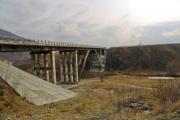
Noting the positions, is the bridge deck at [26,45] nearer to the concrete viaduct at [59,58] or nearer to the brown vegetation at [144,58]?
the concrete viaduct at [59,58]

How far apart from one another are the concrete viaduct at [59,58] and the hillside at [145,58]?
511 cm

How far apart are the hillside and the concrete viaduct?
511cm

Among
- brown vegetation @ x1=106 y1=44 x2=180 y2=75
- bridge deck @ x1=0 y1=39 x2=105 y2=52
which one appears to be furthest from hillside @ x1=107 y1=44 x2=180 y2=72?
bridge deck @ x1=0 y1=39 x2=105 y2=52

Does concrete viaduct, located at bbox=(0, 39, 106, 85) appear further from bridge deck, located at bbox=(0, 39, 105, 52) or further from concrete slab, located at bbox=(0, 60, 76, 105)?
concrete slab, located at bbox=(0, 60, 76, 105)

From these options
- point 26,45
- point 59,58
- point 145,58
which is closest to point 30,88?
point 26,45

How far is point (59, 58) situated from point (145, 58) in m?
42.8

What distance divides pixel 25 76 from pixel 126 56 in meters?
86.6

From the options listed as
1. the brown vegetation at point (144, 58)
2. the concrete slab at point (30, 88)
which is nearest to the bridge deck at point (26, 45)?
the concrete slab at point (30, 88)

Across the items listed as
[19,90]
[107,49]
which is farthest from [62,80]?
[107,49]

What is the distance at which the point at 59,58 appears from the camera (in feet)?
285

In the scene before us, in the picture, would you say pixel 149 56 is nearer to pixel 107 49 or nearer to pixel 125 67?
pixel 125 67

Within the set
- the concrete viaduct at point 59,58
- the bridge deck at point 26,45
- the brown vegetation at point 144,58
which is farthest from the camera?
the brown vegetation at point 144,58

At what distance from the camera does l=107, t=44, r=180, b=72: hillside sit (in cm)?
10988

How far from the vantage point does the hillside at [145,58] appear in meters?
110
